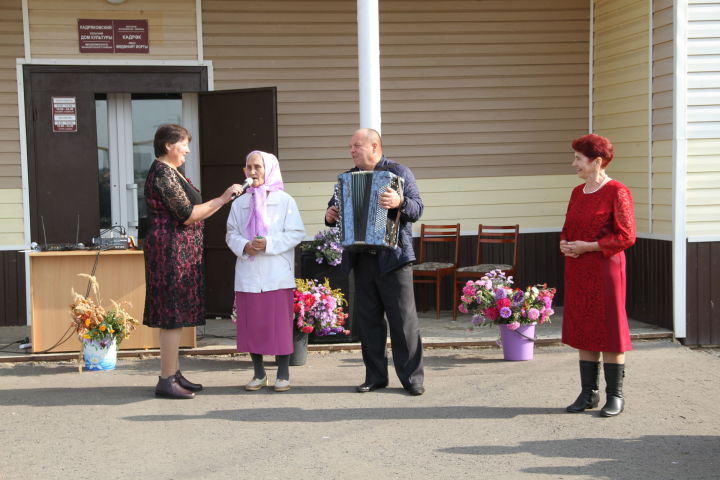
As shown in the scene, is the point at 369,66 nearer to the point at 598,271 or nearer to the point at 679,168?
the point at 679,168

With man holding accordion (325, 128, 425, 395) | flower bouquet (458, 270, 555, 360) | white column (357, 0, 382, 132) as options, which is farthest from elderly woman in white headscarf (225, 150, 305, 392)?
flower bouquet (458, 270, 555, 360)

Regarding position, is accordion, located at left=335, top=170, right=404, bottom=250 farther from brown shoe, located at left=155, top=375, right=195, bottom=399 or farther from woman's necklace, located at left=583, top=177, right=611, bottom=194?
brown shoe, located at left=155, top=375, right=195, bottom=399

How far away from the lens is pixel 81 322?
6.93 metres

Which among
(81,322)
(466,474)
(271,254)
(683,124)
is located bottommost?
(466,474)

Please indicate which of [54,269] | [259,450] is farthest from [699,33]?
[54,269]

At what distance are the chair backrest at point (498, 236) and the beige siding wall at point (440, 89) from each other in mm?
152

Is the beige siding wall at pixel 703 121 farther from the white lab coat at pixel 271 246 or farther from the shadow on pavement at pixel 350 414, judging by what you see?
the white lab coat at pixel 271 246

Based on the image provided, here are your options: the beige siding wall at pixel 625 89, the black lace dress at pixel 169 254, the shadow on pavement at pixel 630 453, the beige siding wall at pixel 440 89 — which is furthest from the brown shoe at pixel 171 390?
the beige siding wall at pixel 625 89

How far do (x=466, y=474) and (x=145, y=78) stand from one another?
5.85 m

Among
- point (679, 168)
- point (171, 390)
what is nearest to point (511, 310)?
point (679, 168)

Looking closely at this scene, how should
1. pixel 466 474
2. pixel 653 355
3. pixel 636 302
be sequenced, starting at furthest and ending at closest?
pixel 636 302, pixel 653 355, pixel 466 474

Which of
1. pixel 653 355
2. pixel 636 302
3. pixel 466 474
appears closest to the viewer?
pixel 466 474

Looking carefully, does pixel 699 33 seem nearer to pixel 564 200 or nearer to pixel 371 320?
pixel 564 200

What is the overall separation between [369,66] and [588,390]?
3.33 metres
